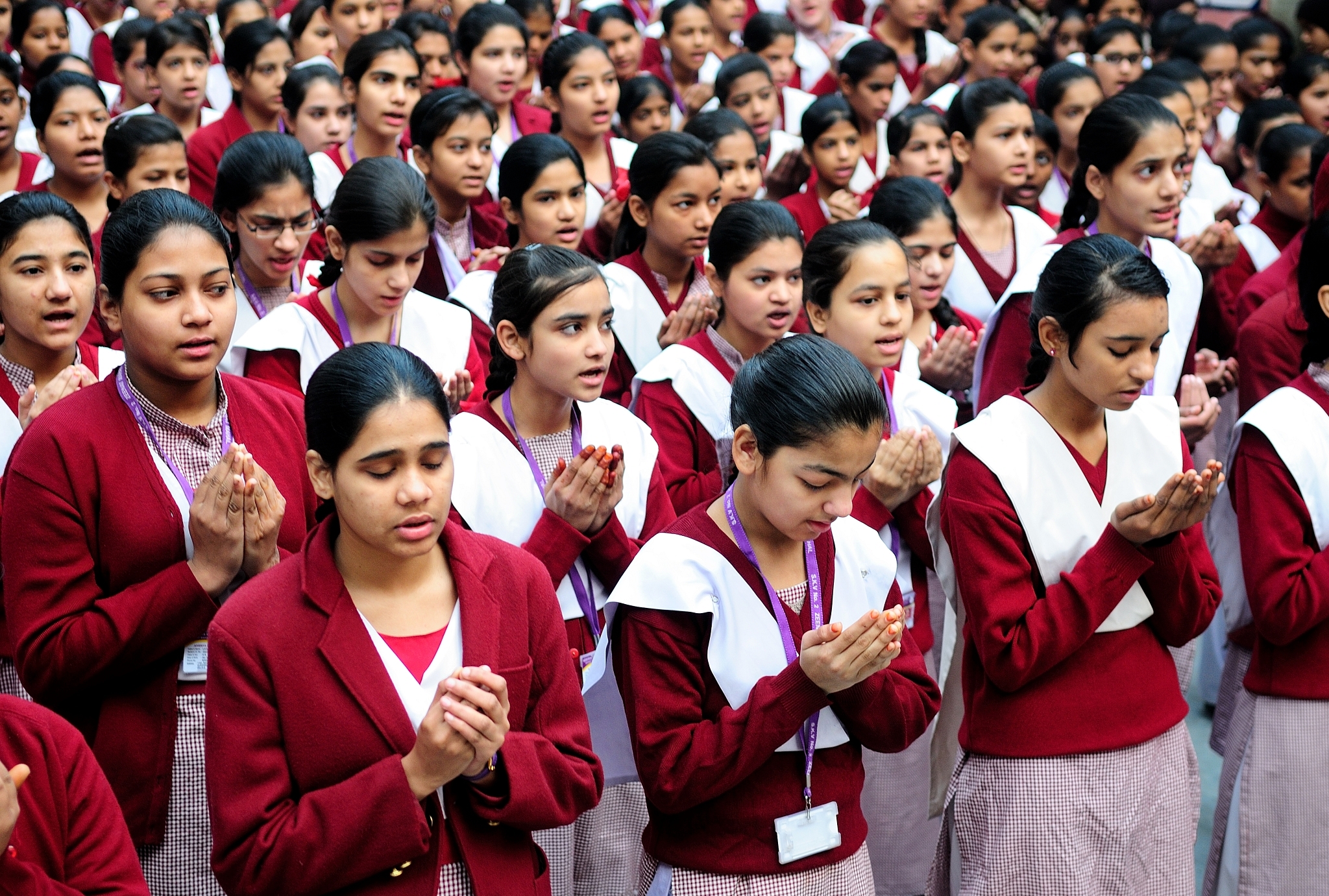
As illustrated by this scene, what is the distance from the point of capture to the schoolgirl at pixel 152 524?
2100 millimetres

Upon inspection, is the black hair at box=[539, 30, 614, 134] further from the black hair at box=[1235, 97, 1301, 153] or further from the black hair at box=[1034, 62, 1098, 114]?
the black hair at box=[1235, 97, 1301, 153]

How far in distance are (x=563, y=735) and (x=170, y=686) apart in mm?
685

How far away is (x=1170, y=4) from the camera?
9.69 meters

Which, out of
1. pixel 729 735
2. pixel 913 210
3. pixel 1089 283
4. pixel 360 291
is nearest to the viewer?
pixel 729 735

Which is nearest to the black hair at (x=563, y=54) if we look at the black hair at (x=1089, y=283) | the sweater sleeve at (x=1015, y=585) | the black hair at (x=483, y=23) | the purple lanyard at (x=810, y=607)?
the black hair at (x=483, y=23)

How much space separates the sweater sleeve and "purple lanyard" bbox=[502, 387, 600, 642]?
0.69 meters

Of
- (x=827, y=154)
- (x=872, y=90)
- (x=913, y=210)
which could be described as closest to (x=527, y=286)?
(x=913, y=210)

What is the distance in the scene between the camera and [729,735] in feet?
6.79

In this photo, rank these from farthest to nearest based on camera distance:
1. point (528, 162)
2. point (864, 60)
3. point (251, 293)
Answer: point (864, 60)
point (528, 162)
point (251, 293)

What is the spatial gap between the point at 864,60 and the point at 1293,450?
12.3 feet

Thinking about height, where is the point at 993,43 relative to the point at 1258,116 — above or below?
above

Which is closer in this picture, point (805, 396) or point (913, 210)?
point (805, 396)

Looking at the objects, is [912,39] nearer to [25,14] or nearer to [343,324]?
[25,14]

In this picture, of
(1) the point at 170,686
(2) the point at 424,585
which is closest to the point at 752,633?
(2) the point at 424,585
